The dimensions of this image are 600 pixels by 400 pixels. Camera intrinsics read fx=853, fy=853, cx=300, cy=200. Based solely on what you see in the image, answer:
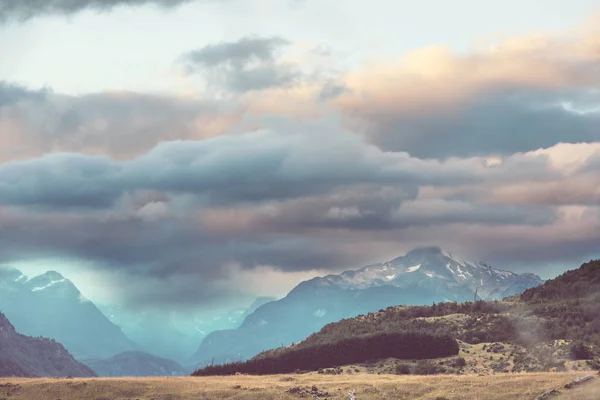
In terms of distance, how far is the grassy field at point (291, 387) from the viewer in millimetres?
101250

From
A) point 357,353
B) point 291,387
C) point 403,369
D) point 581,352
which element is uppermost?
point 357,353

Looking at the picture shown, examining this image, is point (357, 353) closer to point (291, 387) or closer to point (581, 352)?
point (581, 352)

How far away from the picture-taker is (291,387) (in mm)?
113312

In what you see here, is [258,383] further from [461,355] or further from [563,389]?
[461,355]

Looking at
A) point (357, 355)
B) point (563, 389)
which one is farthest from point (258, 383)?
point (357, 355)

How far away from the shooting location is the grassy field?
10125 centimetres

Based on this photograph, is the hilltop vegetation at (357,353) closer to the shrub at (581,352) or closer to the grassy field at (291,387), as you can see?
the shrub at (581,352)

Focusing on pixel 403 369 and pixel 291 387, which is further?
pixel 403 369

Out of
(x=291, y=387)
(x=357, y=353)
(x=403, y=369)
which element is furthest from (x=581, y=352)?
(x=291, y=387)

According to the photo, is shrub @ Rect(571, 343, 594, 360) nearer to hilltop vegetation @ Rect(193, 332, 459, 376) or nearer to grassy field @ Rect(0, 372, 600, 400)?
hilltop vegetation @ Rect(193, 332, 459, 376)

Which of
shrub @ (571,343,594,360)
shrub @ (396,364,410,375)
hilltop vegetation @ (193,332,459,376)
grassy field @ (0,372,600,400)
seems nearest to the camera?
grassy field @ (0,372,600,400)

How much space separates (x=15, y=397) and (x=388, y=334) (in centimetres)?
10054

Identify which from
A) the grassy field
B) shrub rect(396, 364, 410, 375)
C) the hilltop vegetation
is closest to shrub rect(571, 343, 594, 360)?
the hilltop vegetation

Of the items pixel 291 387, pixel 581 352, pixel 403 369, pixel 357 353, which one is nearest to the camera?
pixel 291 387
